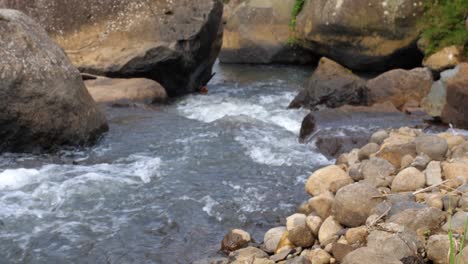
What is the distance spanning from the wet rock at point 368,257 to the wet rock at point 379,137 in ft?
13.3

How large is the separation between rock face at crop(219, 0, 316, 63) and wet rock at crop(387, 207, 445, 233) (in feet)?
41.3

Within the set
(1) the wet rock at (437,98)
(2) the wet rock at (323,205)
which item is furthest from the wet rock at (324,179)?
(1) the wet rock at (437,98)

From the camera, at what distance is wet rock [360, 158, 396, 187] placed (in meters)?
6.27

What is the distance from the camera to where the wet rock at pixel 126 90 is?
36.4 ft

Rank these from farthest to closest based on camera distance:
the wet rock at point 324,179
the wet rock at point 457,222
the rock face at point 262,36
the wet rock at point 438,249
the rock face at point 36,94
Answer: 1. the rock face at point 262,36
2. the rock face at point 36,94
3. the wet rock at point 324,179
4. the wet rock at point 457,222
5. the wet rock at point 438,249

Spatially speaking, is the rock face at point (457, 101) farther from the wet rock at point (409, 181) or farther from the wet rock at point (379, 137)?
the wet rock at point (409, 181)

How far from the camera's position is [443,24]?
14.0 meters

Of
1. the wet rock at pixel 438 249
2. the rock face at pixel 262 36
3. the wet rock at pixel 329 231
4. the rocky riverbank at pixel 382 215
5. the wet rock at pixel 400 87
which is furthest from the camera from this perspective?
the rock face at pixel 262 36

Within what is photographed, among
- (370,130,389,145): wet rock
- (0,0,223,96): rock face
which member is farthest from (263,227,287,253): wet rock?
(0,0,223,96): rock face

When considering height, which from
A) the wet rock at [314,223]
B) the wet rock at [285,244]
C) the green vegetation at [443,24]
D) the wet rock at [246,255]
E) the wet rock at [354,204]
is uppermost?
the green vegetation at [443,24]

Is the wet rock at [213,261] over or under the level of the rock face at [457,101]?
under

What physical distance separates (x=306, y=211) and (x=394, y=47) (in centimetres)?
940

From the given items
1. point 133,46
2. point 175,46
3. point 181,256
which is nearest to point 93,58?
point 133,46

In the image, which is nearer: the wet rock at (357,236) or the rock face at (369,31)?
the wet rock at (357,236)
